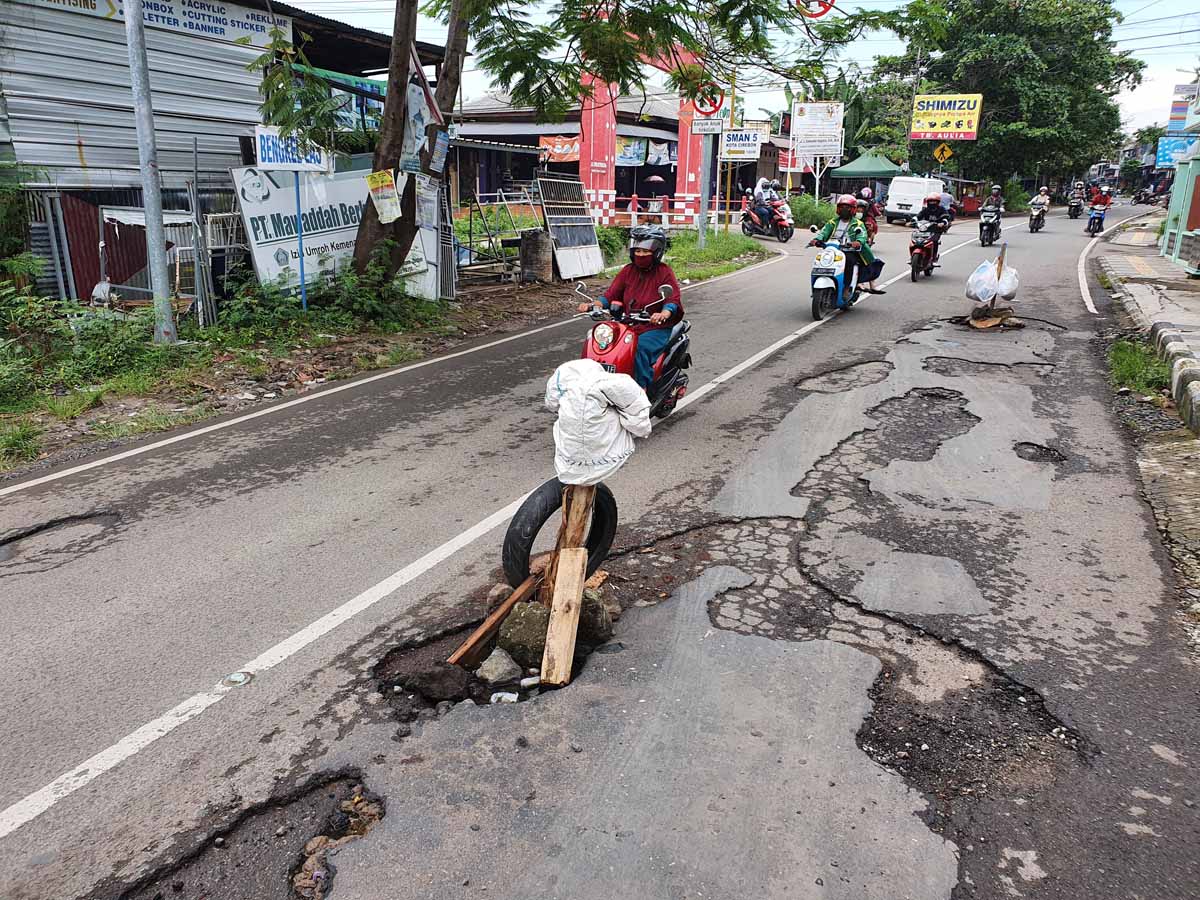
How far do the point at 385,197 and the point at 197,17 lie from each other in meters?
5.09

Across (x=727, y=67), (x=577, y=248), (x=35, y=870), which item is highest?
(x=727, y=67)

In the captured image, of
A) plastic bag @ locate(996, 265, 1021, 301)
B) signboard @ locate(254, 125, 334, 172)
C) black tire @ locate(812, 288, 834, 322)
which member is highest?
signboard @ locate(254, 125, 334, 172)

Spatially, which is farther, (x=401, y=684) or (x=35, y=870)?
(x=401, y=684)

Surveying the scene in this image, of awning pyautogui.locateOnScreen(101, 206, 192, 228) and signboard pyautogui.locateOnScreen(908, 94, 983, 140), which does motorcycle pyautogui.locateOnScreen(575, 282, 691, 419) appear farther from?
signboard pyautogui.locateOnScreen(908, 94, 983, 140)

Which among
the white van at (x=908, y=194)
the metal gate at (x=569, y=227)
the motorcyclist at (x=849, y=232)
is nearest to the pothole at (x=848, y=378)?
the motorcyclist at (x=849, y=232)

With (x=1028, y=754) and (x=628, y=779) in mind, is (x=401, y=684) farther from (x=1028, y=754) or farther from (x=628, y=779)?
(x=1028, y=754)

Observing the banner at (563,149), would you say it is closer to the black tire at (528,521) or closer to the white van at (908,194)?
the white van at (908,194)

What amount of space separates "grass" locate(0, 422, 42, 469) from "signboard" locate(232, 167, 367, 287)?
14.9ft

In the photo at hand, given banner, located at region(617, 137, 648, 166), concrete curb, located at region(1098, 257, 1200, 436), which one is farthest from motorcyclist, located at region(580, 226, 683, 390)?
banner, located at region(617, 137, 648, 166)

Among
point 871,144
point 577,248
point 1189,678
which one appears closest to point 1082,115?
point 871,144

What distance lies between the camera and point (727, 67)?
1145 centimetres

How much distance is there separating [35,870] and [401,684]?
1.33m

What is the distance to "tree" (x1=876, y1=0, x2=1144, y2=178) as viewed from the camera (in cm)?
3841

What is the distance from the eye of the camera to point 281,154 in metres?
10.4
